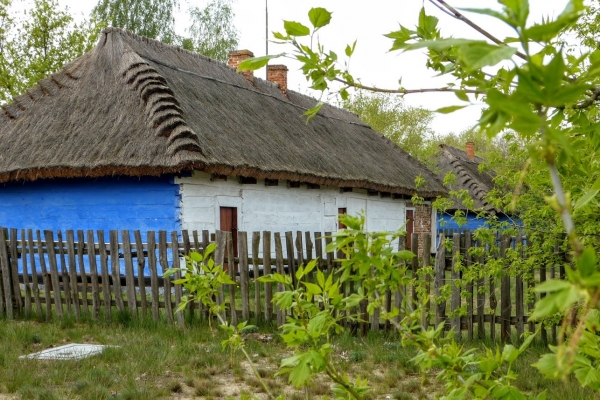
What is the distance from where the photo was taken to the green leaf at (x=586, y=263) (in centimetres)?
69

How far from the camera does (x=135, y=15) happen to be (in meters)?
27.4

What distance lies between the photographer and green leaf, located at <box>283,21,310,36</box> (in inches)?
50.9

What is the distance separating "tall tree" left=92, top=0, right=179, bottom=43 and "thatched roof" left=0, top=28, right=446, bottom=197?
11722mm

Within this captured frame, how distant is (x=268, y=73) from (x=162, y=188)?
384 inches

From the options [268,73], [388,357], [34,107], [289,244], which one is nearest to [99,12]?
[268,73]

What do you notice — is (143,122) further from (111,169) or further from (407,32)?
(407,32)

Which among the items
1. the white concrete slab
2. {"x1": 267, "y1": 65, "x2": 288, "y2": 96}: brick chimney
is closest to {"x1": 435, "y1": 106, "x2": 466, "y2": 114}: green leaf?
the white concrete slab

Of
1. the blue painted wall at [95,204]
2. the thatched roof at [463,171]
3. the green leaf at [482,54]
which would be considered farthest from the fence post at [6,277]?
the thatched roof at [463,171]

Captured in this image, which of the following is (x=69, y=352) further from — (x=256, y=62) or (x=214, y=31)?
(x=214, y=31)

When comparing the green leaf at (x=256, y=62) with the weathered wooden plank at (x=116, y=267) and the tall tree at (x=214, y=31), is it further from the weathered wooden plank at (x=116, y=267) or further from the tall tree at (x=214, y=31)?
the tall tree at (x=214, y=31)

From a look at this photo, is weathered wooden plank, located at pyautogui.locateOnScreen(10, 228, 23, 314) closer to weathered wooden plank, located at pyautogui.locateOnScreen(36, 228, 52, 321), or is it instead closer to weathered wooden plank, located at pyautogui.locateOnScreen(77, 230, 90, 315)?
weathered wooden plank, located at pyautogui.locateOnScreen(36, 228, 52, 321)

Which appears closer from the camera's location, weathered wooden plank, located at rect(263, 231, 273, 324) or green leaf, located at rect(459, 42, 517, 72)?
green leaf, located at rect(459, 42, 517, 72)

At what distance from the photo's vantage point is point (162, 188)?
11281 millimetres

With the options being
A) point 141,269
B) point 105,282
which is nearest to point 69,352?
point 141,269
